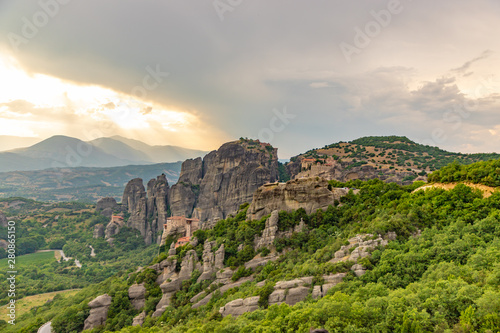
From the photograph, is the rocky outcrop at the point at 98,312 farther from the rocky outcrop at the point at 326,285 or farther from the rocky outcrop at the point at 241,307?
the rocky outcrop at the point at 326,285

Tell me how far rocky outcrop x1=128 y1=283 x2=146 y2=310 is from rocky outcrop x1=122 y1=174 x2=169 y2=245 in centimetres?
6720

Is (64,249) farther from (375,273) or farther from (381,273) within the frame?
(381,273)

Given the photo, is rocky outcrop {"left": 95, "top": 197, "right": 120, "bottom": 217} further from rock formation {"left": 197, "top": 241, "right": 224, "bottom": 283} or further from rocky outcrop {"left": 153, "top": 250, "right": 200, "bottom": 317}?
rock formation {"left": 197, "top": 241, "right": 224, "bottom": 283}

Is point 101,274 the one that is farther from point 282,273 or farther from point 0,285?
point 282,273

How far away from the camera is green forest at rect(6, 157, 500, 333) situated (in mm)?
14664

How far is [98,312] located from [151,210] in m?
80.3

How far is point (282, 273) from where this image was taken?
94.3 feet

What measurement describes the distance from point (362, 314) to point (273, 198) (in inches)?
1017

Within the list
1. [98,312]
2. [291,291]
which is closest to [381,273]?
[291,291]

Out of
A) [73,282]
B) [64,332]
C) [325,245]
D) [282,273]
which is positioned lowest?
[73,282]

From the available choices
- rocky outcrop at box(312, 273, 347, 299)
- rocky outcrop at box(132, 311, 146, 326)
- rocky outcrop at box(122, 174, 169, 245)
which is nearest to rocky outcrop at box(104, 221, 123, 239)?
rocky outcrop at box(122, 174, 169, 245)

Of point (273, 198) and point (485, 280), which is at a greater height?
point (273, 198)

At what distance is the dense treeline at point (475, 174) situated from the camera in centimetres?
2773

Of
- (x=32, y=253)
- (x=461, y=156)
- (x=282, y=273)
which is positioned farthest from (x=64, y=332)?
(x=461, y=156)
